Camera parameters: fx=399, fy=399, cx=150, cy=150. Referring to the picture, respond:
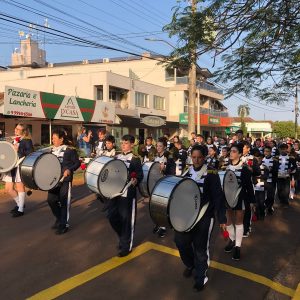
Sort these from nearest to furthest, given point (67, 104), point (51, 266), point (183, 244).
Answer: point (183, 244) < point (51, 266) < point (67, 104)

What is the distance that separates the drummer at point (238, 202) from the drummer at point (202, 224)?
1.26m

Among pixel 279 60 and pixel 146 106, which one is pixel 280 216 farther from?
pixel 146 106

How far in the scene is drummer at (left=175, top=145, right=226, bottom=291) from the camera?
4.68m

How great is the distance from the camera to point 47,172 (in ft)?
22.5

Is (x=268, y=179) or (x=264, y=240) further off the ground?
(x=268, y=179)

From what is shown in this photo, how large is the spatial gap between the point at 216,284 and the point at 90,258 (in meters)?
1.90

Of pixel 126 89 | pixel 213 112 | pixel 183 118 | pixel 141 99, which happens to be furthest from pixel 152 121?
pixel 213 112

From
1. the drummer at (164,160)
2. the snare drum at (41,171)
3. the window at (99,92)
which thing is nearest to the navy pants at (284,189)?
the drummer at (164,160)

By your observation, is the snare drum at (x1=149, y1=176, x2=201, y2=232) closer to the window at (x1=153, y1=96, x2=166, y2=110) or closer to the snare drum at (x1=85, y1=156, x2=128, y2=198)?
the snare drum at (x1=85, y1=156, x2=128, y2=198)

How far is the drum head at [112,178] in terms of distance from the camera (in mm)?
5828

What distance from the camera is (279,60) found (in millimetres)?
6184

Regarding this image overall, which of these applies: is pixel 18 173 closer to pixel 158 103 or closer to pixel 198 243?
pixel 198 243

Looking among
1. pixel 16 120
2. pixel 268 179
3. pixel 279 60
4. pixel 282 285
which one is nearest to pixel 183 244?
pixel 282 285

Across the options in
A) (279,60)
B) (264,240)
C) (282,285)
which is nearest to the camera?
(282,285)
